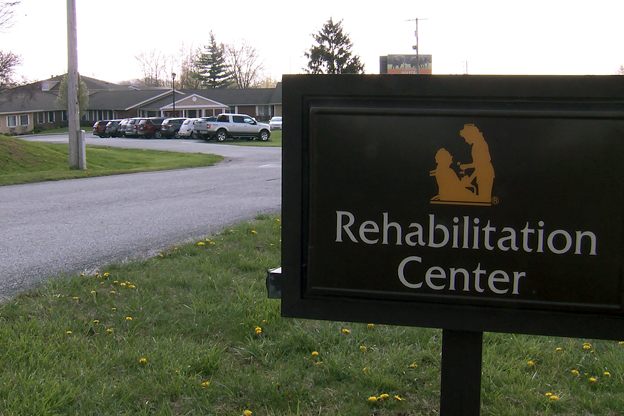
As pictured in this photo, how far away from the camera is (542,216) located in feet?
5.80

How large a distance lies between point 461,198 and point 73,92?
16619mm

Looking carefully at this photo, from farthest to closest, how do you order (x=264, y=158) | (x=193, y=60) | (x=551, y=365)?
1. (x=193, y=60)
2. (x=264, y=158)
3. (x=551, y=365)

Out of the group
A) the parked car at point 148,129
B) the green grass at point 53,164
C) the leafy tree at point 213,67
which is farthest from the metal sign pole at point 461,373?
the leafy tree at point 213,67

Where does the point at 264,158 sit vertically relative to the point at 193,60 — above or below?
below

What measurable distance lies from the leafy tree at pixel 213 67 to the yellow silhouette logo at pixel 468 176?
314ft

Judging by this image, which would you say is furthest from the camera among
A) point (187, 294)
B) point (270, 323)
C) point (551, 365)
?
point (187, 294)

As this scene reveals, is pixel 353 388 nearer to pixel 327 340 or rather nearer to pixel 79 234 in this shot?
pixel 327 340

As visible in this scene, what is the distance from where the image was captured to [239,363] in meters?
3.17

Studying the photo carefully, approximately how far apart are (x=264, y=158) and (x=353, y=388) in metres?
19.7

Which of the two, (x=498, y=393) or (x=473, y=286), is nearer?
(x=473, y=286)

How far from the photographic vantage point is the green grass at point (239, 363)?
2.72 meters

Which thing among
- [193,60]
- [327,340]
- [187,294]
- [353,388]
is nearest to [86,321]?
[187,294]

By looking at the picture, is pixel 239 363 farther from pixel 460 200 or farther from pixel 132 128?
pixel 132 128

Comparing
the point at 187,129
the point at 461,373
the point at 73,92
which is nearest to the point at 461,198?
Answer: the point at 461,373
